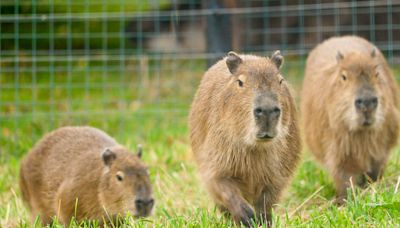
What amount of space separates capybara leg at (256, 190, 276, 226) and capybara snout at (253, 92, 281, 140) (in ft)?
2.36

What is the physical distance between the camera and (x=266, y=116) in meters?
4.66

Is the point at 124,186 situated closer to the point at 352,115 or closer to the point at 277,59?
the point at 277,59

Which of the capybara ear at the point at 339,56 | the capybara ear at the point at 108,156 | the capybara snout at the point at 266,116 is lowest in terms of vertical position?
the capybara ear at the point at 108,156

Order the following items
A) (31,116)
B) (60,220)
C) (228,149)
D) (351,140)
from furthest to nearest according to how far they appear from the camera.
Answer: (31,116), (351,140), (60,220), (228,149)

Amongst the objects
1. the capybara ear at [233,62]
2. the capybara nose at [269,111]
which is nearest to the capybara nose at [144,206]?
the capybara ear at [233,62]

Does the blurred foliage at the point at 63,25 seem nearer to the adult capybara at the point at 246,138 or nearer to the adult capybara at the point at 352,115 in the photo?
the adult capybara at the point at 352,115

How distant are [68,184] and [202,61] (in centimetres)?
653

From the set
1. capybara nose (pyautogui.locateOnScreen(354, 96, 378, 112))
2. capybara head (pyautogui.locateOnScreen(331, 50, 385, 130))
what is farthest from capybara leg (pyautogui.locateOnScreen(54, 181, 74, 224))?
capybara nose (pyautogui.locateOnScreen(354, 96, 378, 112))

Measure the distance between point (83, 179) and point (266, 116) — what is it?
2.04 meters

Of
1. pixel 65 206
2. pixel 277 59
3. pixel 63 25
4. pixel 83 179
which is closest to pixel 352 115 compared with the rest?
pixel 277 59

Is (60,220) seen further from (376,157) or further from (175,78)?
(175,78)

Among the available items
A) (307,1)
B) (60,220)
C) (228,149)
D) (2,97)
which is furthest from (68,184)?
(307,1)

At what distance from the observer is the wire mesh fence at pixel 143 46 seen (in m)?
9.62

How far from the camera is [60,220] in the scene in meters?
6.10
